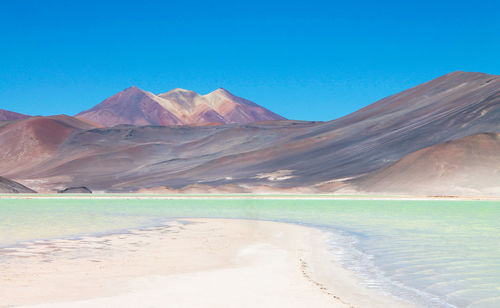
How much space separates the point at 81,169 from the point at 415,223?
11307 cm

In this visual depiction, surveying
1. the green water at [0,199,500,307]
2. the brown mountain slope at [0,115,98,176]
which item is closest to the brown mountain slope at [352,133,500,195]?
the green water at [0,199,500,307]

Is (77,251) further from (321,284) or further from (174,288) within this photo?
(321,284)

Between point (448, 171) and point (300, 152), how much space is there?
39.0 m

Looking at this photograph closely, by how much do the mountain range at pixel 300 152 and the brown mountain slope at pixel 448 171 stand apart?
0.12m

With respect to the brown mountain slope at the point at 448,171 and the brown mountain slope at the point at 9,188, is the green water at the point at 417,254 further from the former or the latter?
the brown mountain slope at the point at 9,188

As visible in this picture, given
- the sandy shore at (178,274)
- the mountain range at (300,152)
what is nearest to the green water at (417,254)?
the sandy shore at (178,274)

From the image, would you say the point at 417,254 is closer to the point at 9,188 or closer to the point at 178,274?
the point at 178,274

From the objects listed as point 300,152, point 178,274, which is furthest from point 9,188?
point 178,274

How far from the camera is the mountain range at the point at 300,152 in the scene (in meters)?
70.1

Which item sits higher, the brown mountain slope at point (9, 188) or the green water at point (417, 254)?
the brown mountain slope at point (9, 188)

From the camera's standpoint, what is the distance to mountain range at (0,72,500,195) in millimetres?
70125

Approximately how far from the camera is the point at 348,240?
1619cm

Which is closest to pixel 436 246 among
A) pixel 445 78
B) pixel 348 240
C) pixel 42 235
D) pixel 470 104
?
pixel 348 240

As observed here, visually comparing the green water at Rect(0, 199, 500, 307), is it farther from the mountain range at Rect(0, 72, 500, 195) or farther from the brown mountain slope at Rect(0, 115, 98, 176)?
the brown mountain slope at Rect(0, 115, 98, 176)
